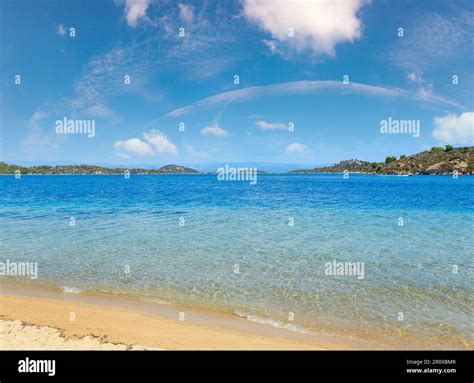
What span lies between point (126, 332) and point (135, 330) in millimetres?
279

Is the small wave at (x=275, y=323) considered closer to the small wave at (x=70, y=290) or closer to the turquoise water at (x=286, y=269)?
the turquoise water at (x=286, y=269)

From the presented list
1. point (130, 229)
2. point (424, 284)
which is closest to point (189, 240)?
point (130, 229)

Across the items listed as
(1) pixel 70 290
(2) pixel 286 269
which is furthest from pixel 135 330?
(2) pixel 286 269

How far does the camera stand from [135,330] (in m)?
9.44

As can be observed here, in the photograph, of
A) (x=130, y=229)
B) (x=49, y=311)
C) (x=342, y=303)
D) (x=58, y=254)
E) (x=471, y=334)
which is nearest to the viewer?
(x=471, y=334)

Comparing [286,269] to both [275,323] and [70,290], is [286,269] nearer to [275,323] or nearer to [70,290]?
[275,323]

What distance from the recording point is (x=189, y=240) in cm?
2278

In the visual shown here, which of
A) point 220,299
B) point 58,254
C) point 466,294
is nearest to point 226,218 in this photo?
point 58,254
